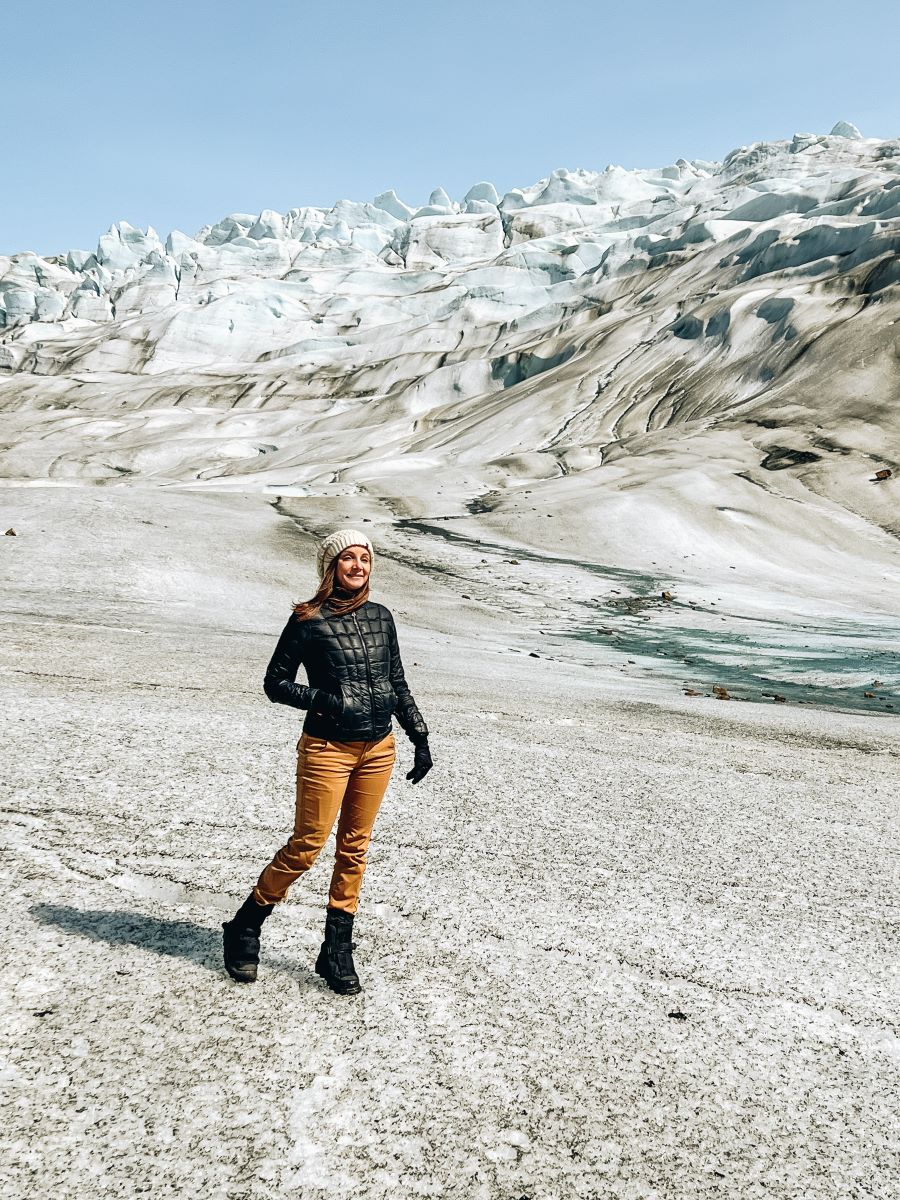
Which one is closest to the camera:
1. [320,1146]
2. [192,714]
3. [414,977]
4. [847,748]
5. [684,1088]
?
[320,1146]

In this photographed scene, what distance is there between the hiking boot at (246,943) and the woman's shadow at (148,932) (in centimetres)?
17

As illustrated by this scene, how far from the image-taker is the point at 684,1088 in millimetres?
4156

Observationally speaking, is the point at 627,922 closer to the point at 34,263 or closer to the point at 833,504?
the point at 833,504

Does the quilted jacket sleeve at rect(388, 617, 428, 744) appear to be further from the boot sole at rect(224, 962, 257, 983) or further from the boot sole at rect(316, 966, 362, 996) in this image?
the boot sole at rect(224, 962, 257, 983)

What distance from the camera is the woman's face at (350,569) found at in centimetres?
480

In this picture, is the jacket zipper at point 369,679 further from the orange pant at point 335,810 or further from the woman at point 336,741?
the orange pant at point 335,810

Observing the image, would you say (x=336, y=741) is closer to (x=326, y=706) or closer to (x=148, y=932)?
(x=326, y=706)

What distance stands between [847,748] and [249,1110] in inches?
335

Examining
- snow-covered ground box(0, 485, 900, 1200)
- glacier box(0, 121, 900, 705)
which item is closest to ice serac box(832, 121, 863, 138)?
glacier box(0, 121, 900, 705)

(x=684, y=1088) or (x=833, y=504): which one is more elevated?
(x=833, y=504)

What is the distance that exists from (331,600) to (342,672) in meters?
0.39

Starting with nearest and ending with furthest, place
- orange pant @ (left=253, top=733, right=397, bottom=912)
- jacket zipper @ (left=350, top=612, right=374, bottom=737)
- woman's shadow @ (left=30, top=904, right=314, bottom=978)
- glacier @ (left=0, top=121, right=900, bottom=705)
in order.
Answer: orange pant @ (left=253, top=733, right=397, bottom=912) < jacket zipper @ (left=350, top=612, right=374, bottom=737) < woman's shadow @ (left=30, top=904, right=314, bottom=978) < glacier @ (left=0, top=121, right=900, bottom=705)

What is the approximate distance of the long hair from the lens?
480 cm

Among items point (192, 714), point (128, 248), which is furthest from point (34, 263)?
point (192, 714)
